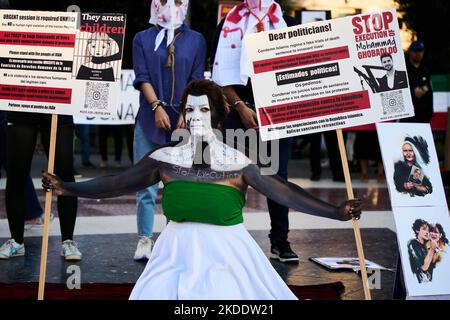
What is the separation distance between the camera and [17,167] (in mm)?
6211

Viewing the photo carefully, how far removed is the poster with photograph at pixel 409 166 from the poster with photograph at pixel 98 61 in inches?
63.4

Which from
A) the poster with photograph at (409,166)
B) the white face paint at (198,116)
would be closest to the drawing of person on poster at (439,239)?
the poster with photograph at (409,166)

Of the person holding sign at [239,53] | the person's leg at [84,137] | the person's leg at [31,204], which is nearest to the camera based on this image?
the person holding sign at [239,53]

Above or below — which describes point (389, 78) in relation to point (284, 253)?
above

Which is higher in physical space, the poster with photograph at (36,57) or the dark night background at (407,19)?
the dark night background at (407,19)

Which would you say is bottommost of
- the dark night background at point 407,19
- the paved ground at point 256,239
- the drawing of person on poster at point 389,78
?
the paved ground at point 256,239

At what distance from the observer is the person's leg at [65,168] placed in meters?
6.14

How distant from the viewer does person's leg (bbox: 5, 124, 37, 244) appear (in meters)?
6.14

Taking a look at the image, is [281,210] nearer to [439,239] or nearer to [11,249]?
[439,239]

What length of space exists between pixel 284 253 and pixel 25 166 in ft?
6.60

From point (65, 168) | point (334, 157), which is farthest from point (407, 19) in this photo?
point (65, 168)

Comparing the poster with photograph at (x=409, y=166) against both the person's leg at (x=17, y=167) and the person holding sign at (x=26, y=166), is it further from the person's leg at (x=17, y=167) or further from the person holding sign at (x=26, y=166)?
the person's leg at (x=17, y=167)
